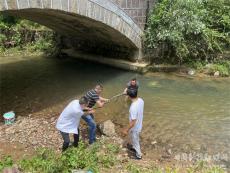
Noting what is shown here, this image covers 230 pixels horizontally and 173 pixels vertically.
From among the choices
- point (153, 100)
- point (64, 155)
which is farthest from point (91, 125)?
point (153, 100)

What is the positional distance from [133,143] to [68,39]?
1131cm

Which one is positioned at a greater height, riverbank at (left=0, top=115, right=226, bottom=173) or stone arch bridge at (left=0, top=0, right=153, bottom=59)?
stone arch bridge at (left=0, top=0, right=153, bottom=59)

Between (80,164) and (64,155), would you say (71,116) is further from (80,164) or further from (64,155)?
(80,164)

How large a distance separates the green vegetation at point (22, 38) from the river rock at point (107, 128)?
1031 cm

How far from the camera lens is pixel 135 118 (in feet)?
26.8

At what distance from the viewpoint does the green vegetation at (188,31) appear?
15.0 metres

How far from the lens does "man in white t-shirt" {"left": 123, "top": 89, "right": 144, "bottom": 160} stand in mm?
8148

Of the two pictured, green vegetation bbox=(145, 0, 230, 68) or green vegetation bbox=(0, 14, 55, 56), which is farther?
green vegetation bbox=(0, 14, 55, 56)

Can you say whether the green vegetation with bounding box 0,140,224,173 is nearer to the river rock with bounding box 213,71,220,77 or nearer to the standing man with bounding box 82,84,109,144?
the standing man with bounding box 82,84,109,144

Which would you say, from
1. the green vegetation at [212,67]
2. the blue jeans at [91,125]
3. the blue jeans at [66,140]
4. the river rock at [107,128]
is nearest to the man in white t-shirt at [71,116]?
the blue jeans at [66,140]

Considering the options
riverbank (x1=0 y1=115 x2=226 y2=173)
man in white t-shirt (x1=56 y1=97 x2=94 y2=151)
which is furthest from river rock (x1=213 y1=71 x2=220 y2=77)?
man in white t-shirt (x1=56 y1=97 x2=94 y2=151)

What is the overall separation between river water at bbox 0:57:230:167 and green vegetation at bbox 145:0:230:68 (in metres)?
1.22

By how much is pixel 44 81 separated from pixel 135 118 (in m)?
7.38

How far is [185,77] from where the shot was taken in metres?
15.0
